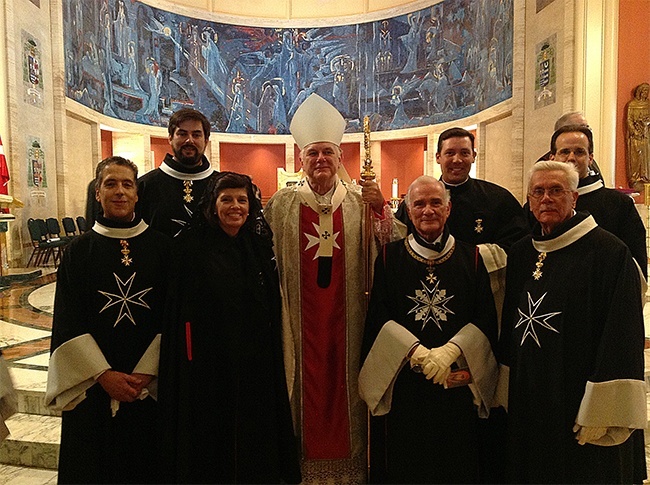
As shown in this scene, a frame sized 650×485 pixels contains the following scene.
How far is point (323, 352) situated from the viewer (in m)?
2.89

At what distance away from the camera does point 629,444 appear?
238cm

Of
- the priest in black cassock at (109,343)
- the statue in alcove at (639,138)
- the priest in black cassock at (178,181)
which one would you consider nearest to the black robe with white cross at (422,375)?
the priest in black cassock at (109,343)

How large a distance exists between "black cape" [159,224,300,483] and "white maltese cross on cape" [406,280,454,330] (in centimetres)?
73

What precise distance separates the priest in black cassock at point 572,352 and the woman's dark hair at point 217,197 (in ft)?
4.15

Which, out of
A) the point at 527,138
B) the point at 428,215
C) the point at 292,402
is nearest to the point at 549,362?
the point at 428,215

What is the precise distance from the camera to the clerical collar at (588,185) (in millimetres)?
2828

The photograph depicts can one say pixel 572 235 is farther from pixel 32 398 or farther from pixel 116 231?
pixel 32 398

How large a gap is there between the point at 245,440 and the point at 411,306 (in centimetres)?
101

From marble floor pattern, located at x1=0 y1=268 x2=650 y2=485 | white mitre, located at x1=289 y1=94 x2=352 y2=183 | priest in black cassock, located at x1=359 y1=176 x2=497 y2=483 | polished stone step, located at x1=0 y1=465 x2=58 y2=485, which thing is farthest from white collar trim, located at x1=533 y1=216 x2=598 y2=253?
polished stone step, located at x1=0 y1=465 x2=58 y2=485

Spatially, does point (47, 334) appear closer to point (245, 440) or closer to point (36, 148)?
point (245, 440)

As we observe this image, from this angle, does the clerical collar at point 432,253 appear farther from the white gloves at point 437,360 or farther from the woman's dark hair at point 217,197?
the woman's dark hair at point 217,197

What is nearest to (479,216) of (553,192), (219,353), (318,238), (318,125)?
(553,192)

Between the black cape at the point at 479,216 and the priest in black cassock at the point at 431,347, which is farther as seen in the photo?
the black cape at the point at 479,216

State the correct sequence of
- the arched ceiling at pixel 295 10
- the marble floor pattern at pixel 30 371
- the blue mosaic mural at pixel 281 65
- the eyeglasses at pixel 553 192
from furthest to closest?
1. the arched ceiling at pixel 295 10
2. the blue mosaic mural at pixel 281 65
3. the marble floor pattern at pixel 30 371
4. the eyeglasses at pixel 553 192
